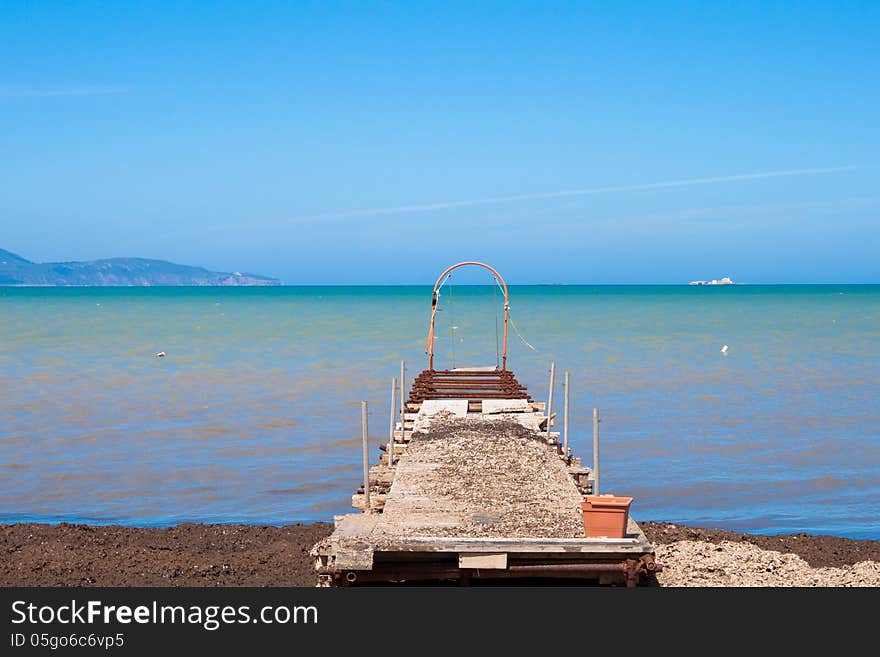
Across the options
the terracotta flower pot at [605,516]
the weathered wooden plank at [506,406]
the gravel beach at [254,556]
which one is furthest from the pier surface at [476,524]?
the weathered wooden plank at [506,406]

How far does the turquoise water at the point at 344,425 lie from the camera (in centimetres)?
1666

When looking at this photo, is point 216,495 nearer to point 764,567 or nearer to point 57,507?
point 57,507

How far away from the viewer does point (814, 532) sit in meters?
14.9

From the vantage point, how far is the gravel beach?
12.0 metres

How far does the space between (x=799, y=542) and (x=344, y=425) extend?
40.1ft

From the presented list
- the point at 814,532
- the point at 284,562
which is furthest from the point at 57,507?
the point at 814,532

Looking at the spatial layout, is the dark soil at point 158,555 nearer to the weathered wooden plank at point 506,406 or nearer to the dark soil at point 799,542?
the weathered wooden plank at point 506,406

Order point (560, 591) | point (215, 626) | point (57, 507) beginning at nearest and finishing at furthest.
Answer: point (215, 626) < point (560, 591) < point (57, 507)

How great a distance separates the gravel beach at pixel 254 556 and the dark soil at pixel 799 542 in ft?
0.04

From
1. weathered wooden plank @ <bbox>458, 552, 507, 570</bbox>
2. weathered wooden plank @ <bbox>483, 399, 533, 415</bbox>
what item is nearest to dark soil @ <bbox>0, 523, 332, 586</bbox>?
weathered wooden plank @ <bbox>483, 399, 533, 415</bbox>

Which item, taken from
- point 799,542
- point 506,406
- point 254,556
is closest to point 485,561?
point 254,556

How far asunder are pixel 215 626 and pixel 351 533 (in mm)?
2385

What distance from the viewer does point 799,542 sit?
1394cm

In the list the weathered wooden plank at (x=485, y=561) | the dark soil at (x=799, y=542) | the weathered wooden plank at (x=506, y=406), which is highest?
the weathered wooden plank at (x=506, y=406)
